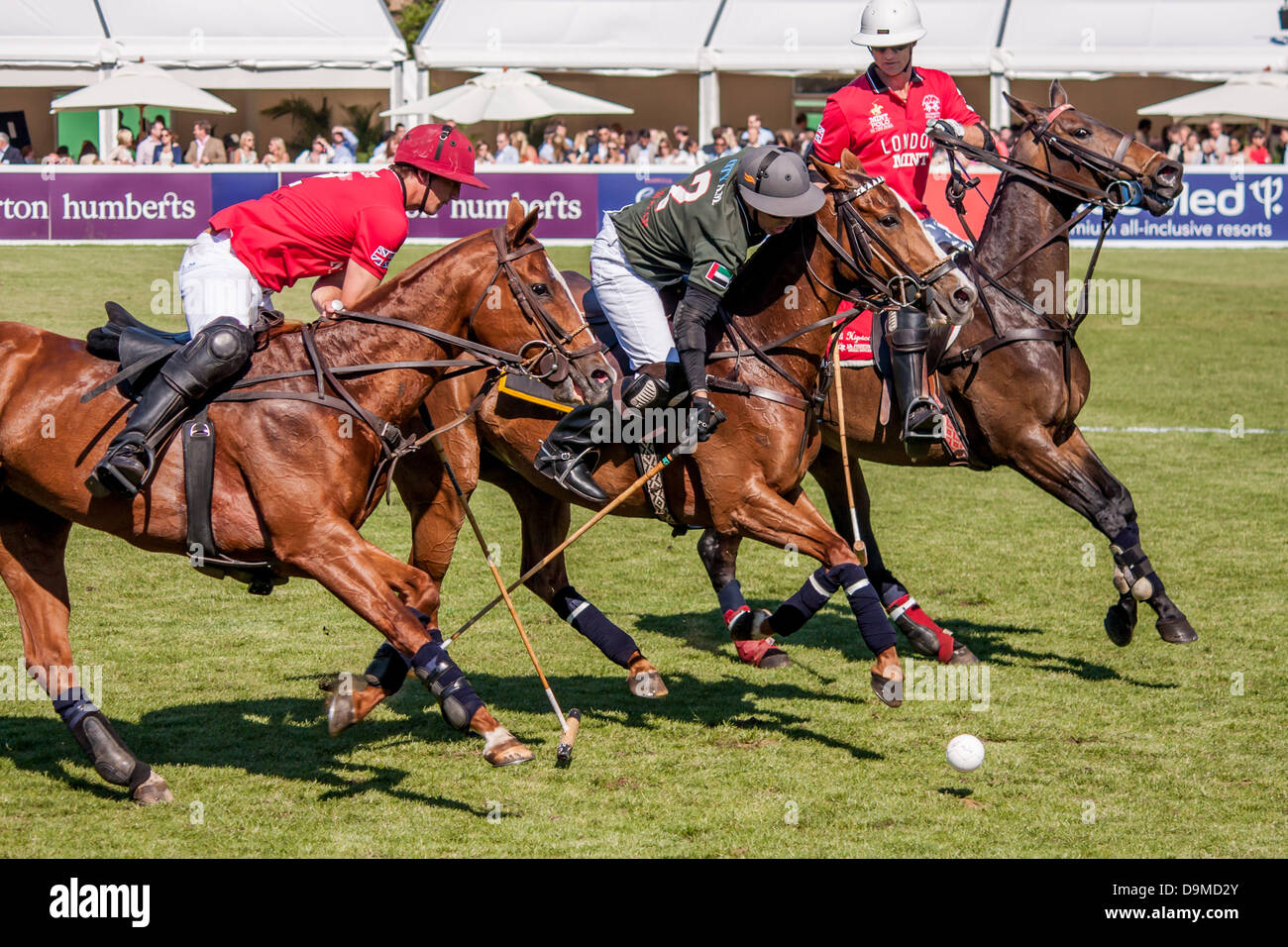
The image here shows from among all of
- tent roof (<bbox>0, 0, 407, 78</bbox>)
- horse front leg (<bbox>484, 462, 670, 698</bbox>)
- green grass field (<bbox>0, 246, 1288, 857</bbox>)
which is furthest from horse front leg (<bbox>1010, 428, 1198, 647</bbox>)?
tent roof (<bbox>0, 0, 407, 78</bbox>)

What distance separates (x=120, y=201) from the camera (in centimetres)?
2420

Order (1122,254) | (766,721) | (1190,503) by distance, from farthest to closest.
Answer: (1122,254) → (1190,503) → (766,721)

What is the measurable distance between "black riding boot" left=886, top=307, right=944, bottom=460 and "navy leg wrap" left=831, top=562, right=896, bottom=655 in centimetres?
150

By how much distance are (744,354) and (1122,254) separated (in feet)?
69.2

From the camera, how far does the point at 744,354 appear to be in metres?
7.31

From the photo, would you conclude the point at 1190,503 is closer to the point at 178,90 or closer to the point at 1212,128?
the point at 1212,128

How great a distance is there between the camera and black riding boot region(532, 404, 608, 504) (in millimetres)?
7480

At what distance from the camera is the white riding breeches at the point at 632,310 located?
7.26m

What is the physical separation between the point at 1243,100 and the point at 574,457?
89.6ft

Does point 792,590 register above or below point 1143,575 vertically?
below

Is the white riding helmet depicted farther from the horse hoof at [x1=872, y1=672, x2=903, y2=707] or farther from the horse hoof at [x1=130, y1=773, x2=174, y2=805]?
the horse hoof at [x1=130, y1=773, x2=174, y2=805]

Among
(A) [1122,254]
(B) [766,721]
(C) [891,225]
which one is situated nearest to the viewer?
(C) [891,225]

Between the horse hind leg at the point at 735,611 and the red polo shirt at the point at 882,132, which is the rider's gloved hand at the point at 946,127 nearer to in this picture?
the red polo shirt at the point at 882,132

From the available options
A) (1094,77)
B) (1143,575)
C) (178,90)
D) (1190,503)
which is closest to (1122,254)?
(1094,77)
